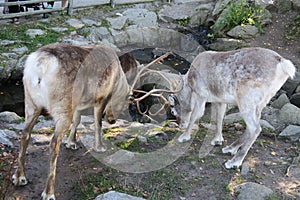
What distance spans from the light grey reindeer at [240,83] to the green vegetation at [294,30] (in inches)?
213

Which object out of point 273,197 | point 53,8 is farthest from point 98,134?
point 53,8

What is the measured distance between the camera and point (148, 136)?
6.34 metres

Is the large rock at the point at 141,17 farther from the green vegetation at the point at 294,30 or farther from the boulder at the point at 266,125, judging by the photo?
the boulder at the point at 266,125

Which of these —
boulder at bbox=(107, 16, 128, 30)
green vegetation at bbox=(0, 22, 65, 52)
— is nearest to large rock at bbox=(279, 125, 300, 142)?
green vegetation at bbox=(0, 22, 65, 52)

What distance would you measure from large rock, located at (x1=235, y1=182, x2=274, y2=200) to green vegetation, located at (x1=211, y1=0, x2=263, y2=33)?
677 cm

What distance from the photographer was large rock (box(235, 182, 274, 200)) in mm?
4957

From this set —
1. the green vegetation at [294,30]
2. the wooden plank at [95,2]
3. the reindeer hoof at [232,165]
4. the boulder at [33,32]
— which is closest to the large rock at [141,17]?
the wooden plank at [95,2]

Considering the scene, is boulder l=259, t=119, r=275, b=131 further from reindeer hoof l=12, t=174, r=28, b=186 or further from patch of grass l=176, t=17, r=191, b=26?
patch of grass l=176, t=17, r=191, b=26

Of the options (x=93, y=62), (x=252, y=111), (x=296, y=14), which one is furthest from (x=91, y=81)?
(x=296, y=14)

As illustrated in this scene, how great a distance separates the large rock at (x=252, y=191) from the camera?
4.96 meters

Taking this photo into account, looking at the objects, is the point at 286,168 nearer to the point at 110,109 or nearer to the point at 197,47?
the point at 110,109

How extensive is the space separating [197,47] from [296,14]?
8.90ft

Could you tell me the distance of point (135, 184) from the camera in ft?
16.6

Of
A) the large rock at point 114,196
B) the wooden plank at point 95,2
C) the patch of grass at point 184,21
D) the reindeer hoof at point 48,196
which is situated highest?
the large rock at point 114,196
